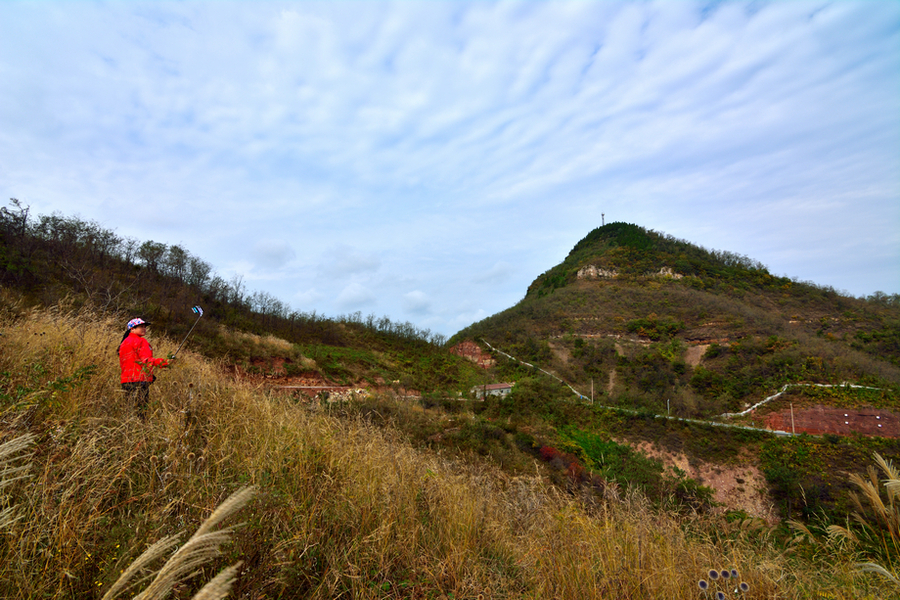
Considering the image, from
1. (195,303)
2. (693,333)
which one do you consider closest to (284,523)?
(195,303)

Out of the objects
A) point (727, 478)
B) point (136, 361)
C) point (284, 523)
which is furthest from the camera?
point (727, 478)

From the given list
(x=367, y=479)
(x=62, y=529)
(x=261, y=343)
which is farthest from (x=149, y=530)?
(x=261, y=343)

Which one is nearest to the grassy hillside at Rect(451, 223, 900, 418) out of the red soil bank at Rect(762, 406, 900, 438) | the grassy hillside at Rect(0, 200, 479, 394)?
the red soil bank at Rect(762, 406, 900, 438)

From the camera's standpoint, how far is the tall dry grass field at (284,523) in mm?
1920

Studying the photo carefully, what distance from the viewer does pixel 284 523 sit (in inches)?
95.0

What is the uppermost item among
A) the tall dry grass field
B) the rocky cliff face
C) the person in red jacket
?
the rocky cliff face

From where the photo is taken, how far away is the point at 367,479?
3426 millimetres

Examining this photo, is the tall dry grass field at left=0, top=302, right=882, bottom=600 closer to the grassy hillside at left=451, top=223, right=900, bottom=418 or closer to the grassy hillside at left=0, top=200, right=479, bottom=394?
the grassy hillside at left=0, top=200, right=479, bottom=394

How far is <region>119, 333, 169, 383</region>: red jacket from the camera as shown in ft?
14.1

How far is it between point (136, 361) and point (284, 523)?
318 cm

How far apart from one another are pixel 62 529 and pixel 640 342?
3483 cm

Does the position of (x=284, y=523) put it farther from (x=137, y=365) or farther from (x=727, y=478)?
(x=727, y=478)

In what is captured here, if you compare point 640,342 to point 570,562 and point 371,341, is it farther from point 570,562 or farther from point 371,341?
point 570,562

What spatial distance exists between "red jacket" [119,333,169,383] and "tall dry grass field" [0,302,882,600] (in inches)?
10.6
